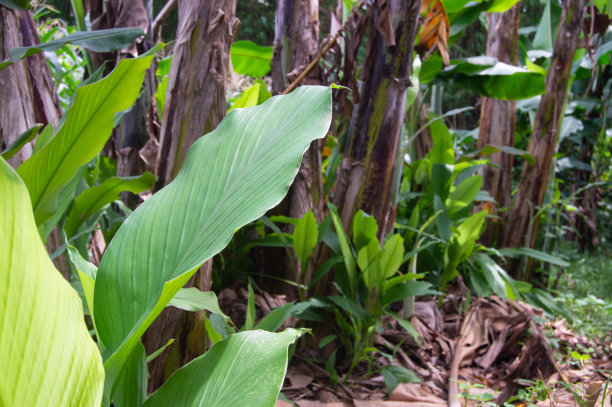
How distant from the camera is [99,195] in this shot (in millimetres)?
1011

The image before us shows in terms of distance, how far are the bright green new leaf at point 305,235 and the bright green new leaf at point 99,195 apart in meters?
0.39

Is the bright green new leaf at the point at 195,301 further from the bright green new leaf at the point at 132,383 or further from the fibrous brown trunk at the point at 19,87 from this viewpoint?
the fibrous brown trunk at the point at 19,87

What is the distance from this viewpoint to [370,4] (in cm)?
138

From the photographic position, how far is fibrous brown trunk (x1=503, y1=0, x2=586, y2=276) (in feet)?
6.79

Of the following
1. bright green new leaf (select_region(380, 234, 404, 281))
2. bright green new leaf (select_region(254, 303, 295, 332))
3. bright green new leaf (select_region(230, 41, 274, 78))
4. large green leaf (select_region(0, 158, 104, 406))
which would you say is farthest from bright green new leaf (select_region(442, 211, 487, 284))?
large green leaf (select_region(0, 158, 104, 406))

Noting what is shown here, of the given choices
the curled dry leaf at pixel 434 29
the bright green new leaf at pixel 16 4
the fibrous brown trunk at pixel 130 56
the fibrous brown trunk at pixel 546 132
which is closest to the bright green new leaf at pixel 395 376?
the fibrous brown trunk at pixel 130 56

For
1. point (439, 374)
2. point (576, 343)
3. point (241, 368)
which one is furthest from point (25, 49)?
point (576, 343)

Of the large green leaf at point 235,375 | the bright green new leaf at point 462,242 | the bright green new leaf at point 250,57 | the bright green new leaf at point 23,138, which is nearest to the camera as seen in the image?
the large green leaf at point 235,375

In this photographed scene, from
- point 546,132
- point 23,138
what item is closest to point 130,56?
point 23,138

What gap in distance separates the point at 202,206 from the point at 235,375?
8.0 inches

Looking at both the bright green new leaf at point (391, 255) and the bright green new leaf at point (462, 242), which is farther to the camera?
the bright green new leaf at point (462, 242)

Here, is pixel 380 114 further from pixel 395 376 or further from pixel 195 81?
pixel 395 376

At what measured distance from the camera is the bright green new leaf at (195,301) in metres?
0.68

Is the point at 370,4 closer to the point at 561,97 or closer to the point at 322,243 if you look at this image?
the point at 322,243
